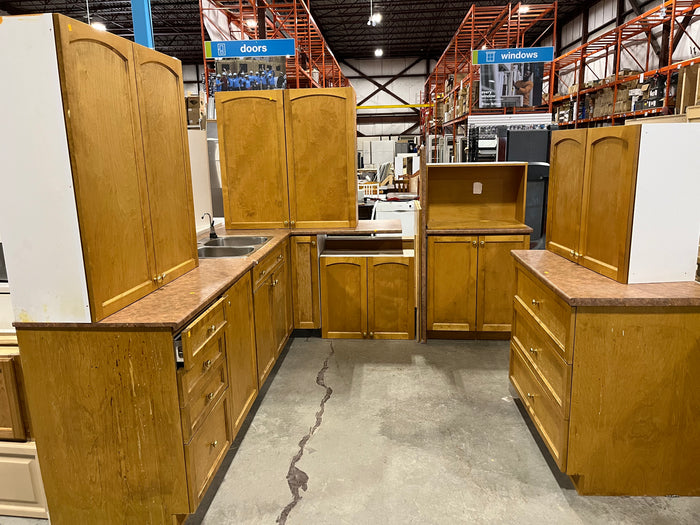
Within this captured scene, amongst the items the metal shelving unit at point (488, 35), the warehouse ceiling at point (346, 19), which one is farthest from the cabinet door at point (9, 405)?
the warehouse ceiling at point (346, 19)

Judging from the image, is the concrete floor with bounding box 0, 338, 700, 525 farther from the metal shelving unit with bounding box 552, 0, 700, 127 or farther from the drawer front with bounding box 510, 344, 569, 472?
the metal shelving unit with bounding box 552, 0, 700, 127

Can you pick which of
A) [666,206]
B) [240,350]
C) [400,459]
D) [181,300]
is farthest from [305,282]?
[666,206]

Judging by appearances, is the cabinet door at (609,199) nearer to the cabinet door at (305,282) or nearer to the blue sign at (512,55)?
the cabinet door at (305,282)

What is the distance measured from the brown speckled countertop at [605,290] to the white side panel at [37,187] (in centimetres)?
196

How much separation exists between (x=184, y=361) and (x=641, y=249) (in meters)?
1.98

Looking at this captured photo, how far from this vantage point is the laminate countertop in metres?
1.77

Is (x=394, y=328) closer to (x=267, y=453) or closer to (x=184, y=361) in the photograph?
(x=267, y=453)

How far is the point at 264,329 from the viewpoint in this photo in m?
3.11

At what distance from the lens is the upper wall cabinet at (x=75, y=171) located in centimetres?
159

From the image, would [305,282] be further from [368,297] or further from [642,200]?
[642,200]

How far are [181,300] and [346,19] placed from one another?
40.1ft

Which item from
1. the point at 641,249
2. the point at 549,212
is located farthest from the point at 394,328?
the point at 641,249

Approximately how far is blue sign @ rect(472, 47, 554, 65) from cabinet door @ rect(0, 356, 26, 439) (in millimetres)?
5887

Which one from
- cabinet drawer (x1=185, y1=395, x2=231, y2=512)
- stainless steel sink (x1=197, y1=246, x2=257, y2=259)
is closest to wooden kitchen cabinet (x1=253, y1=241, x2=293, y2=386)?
stainless steel sink (x1=197, y1=246, x2=257, y2=259)
